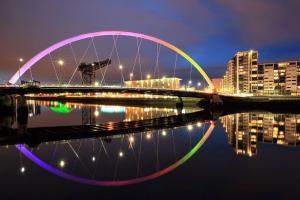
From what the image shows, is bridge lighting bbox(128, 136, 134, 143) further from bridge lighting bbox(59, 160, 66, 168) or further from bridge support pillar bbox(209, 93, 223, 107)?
bridge support pillar bbox(209, 93, 223, 107)

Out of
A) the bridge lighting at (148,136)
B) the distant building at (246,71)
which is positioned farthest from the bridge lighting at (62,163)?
the distant building at (246,71)

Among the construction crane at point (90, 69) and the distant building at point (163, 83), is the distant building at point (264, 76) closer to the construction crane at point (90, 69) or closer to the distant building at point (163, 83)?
the distant building at point (163, 83)

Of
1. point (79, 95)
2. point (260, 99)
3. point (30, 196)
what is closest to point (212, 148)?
point (30, 196)

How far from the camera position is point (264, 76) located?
16675 cm

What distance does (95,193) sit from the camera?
47.3 ft

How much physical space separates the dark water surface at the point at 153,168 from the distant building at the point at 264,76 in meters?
127

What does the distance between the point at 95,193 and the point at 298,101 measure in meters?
78.2

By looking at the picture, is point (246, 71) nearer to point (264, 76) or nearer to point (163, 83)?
A: point (264, 76)

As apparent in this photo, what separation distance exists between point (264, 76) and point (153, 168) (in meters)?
162

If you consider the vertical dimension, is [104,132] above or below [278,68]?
below

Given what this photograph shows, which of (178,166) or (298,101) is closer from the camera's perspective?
(178,166)

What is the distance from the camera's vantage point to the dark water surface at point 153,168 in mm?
14406

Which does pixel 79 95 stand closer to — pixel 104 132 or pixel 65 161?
pixel 104 132

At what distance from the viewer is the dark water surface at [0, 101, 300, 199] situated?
14.4 m
